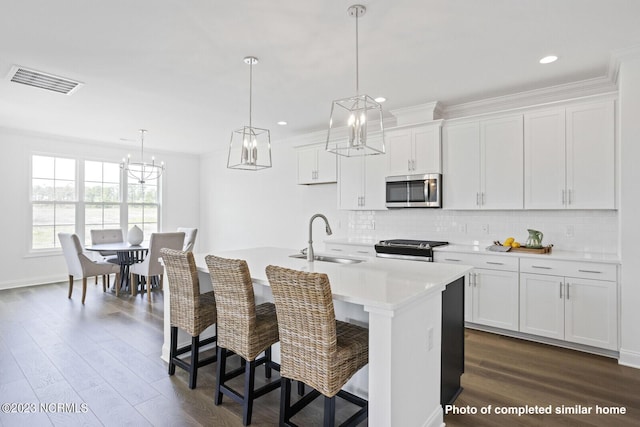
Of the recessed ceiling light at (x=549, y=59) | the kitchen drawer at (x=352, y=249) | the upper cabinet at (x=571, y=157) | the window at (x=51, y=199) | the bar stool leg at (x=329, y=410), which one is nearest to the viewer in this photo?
the bar stool leg at (x=329, y=410)

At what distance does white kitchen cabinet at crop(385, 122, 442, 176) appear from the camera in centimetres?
420

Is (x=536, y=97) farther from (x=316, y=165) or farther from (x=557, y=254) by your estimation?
(x=316, y=165)

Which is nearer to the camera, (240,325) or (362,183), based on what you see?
(240,325)

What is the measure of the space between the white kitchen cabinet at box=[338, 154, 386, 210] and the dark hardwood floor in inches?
83.2

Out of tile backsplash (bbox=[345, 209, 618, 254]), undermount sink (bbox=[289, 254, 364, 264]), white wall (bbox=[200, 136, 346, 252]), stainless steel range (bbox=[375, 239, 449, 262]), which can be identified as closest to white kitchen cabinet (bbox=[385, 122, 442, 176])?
tile backsplash (bbox=[345, 209, 618, 254])

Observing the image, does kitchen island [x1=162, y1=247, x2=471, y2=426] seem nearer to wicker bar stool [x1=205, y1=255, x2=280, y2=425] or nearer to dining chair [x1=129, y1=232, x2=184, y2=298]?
wicker bar stool [x1=205, y1=255, x2=280, y2=425]

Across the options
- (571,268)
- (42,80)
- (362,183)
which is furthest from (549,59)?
(42,80)

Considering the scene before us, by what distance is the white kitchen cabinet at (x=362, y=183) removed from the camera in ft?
15.6

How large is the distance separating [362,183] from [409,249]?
4.26 ft

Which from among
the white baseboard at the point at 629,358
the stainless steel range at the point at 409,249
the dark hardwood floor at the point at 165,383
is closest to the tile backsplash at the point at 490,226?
the stainless steel range at the point at 409,249

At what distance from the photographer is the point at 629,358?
2.88 metres

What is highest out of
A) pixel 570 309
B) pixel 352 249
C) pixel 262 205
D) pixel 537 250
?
pixel 262 205

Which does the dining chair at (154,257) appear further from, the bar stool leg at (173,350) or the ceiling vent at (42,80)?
the bar stool leg at (173,350)

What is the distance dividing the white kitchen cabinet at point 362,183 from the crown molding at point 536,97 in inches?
43.6
